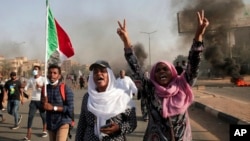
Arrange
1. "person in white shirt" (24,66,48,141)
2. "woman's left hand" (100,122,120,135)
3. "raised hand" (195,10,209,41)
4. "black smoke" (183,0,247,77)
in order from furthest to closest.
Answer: "black smoke" (183,0,247,77)
"person in white shirt" (24,66,48,141)
"raised hand" (195,10,209,41)
"woman's left hand" (100,122,120,135)

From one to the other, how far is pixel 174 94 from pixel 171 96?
30 millimetres

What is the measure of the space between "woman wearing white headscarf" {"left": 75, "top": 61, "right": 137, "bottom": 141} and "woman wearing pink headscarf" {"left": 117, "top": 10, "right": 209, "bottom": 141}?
0.18m

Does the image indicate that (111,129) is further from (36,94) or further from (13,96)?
(13,96)

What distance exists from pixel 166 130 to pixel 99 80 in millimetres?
673

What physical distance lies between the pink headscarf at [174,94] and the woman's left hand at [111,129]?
384mm

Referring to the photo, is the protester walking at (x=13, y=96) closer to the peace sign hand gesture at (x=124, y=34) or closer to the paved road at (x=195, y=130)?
the paved road at (x=195, y=130)

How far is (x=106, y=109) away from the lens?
287 centimetres

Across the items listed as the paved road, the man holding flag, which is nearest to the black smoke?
the paved road

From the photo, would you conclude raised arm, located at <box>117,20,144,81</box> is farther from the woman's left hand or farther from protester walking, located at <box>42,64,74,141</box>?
protester walking, located at <box>42,64,74,141</box>

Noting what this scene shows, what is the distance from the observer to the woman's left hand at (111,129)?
9.17 feet

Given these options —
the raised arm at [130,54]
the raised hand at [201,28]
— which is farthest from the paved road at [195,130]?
the raised hand at [201,28]

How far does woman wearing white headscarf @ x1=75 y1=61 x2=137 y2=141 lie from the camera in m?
2.85

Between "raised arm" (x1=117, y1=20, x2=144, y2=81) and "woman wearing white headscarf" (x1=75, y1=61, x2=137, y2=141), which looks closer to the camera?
"woman wearing white headscarf" (x1=75, y1=61, x2=137, y2=141)

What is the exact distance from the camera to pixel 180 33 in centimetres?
4756
